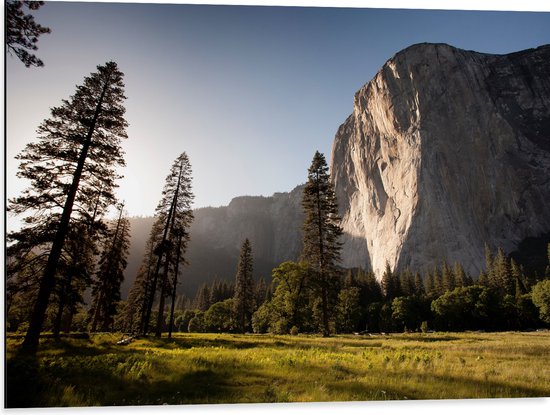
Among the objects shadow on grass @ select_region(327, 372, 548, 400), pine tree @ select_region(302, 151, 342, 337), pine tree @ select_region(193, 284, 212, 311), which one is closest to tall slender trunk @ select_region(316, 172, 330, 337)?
pine tree @ select_region(302, 151, 342, 337)

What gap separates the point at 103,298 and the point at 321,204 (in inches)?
823

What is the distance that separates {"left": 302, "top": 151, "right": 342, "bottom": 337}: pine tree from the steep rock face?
277ft

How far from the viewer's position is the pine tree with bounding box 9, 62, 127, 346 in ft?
35.0

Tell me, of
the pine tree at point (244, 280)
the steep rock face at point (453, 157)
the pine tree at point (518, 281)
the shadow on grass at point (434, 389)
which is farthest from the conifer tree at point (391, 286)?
the shadow on grass at point (434, 389)

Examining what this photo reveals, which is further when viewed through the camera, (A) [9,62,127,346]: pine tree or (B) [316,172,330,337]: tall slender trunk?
(B) [316,172,330,337]: tall slender trunk

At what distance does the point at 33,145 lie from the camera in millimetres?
11219

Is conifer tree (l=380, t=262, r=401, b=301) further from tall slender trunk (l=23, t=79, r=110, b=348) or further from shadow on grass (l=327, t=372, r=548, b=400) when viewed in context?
tall slender trunk (l=23, t=79, r=110, b=348)

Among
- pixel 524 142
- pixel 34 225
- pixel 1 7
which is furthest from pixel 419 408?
pixel 524 142

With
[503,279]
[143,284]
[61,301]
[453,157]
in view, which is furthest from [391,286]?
[61,301]

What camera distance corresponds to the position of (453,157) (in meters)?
111

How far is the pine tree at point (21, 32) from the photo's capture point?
10359 mm

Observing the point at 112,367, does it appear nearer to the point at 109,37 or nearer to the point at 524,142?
the point at 109,37

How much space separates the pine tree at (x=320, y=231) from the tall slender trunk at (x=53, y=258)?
1615cm

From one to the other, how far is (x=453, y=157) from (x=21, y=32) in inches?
4683
